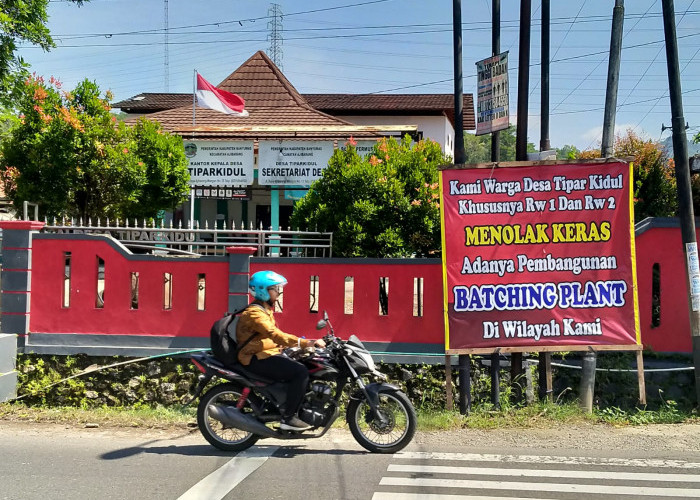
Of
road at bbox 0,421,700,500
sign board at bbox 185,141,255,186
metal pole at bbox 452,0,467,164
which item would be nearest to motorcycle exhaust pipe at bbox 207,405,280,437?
road at bbox 0,421,700,500

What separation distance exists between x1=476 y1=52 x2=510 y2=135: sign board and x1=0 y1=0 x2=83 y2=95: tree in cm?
1177

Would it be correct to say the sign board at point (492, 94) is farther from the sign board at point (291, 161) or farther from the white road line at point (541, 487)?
the sign board at point (291, 161)

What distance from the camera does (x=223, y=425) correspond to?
21.1 ft

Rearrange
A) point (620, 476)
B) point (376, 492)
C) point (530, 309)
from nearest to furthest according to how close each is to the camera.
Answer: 1. point (376, 492)
2. point (620, 476)
3. point (530, 309)

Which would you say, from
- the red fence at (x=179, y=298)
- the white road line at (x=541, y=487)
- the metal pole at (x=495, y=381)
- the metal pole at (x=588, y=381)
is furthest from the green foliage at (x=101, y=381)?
the metal pole at (x=588, y=381)

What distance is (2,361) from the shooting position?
328 inches

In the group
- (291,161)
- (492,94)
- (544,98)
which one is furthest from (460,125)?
(291,161)

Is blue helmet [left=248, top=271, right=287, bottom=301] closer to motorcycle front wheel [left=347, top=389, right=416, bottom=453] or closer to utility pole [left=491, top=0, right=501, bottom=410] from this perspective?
motorcycle front wheel [left=347, top=389, right=416, bottom=453]

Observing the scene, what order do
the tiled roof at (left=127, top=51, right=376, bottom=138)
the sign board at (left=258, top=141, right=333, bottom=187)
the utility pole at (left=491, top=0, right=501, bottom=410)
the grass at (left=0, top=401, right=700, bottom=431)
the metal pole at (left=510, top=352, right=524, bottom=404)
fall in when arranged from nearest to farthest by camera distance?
the grass at (left=0, top=401, right=700, bottom=431), the utility pole at (left=491, top=0, right=501, bottom=410), the metal pole at (left=510, top=352, right=524, bottom=404), the sign board at (left=258, top=141, right=333, bottom=187), the tiled roof at (left=127, top=51, right=376, bottom=138)

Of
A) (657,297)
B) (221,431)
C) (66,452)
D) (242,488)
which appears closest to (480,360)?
(657,297)

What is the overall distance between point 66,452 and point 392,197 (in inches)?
226

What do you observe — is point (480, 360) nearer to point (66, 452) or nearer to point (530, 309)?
point (530, 309)

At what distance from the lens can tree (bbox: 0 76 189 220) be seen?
11969 mm

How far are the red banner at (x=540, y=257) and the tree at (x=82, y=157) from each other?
6869 millimetres
